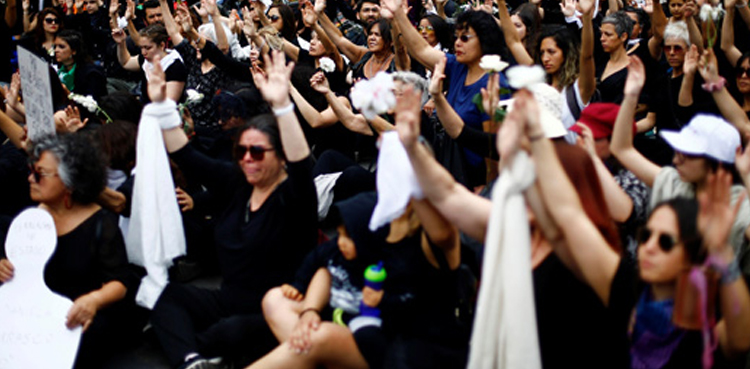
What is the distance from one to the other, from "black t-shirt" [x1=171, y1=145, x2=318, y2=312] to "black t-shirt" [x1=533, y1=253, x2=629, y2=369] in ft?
4.89

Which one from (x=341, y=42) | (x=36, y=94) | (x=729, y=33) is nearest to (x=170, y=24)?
(x=341, y=42)

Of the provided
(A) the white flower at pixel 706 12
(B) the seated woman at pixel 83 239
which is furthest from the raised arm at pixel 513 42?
(B) the seated woman at pixel 83 239

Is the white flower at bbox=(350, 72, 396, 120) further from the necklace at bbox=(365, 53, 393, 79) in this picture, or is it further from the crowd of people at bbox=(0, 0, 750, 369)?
the necklace at bbox=(365, 53, 393, 79)

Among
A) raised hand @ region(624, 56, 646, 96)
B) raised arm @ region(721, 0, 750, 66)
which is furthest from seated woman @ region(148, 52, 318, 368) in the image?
raised arm @ region(721, 0, 750, 66)

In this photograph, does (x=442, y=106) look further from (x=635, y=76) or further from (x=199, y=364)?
(x=199, y=364)

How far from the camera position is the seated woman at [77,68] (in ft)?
23.7

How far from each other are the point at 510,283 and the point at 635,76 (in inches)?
61.3

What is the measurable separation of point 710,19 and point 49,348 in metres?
4.36

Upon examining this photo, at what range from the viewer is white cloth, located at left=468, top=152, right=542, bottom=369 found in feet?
8.77

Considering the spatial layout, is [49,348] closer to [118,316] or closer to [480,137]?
[118,316]

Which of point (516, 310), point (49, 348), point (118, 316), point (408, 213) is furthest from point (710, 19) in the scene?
point (49, 348)

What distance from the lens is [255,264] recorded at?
4.23 meters

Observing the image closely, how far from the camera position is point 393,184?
3.29 m

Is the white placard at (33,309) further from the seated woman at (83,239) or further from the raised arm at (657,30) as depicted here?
the raised arm at (657,30)
